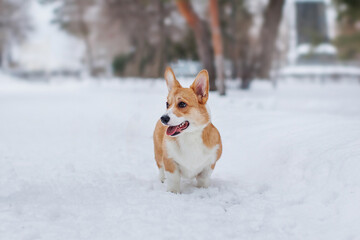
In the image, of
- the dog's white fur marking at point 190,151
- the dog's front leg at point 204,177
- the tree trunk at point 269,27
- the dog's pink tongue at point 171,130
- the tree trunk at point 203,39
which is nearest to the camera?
the dog's pink tongue at point 171,130

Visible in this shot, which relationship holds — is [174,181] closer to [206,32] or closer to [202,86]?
[202,86]

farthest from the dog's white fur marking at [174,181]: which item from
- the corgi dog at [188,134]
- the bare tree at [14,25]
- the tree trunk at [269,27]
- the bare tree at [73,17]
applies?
the bare tree at [14,25]

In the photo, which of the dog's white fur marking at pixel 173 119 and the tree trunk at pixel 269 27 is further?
the tree trunk at pixel 269 27

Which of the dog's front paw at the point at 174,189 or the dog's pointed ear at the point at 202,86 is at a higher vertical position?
the dog's pointed ear at the point at 202,86

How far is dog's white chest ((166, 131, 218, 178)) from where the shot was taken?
3.53 meters

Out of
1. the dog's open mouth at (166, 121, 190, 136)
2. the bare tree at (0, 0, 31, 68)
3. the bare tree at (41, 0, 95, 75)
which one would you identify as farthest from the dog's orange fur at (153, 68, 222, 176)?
the bare tree at (0, 0, 31, 68)

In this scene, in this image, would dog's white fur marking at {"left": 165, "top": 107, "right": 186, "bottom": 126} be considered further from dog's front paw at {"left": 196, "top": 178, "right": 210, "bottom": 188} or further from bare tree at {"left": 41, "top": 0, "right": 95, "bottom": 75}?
bare tree at {"left": 41, "top": 0, "right": 95, "bottom": 75}

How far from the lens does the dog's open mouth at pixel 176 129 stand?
3245 millimetres

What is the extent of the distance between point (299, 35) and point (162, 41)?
16.7m

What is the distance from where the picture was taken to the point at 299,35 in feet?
110

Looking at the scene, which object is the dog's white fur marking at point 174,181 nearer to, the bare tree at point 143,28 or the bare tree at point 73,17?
the bare tree at point 143,28

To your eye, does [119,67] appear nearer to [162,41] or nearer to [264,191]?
[162,41]

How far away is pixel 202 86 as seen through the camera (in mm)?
3408

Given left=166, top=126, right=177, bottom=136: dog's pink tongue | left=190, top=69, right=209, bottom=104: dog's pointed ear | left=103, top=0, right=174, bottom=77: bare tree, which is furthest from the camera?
left=103, top=0, right=174, bottom=77: bare tree
